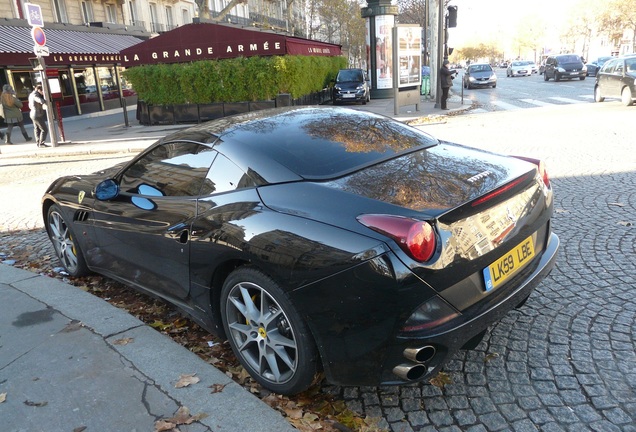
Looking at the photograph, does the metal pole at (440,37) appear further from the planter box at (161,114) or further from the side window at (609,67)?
the planter box at (161,114)

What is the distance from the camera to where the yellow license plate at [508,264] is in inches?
103

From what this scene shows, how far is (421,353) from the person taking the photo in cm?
238

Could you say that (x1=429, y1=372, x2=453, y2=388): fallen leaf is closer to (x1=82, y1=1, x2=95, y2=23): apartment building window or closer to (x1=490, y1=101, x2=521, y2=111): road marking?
(x1=490, y1=101, x2=521, y2=111): road marking

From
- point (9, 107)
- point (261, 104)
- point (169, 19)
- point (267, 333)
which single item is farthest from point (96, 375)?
point (169, 19)

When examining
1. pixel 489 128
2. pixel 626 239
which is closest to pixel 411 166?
pixel 626 239

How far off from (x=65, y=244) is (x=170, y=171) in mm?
1970

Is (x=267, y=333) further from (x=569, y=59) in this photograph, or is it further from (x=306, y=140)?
(x=569, y=59)

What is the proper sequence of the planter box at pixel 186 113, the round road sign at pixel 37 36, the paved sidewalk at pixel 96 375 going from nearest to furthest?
1. the paved sidewalk at pixel 96 375
2. the round road sign at pixel 37 36
3. the planter box at pixel 186 113

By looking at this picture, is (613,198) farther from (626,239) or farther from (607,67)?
(607,67)

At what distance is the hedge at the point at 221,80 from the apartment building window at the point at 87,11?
47.9ft

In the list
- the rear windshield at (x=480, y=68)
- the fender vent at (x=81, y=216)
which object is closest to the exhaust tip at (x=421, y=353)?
the fender vent at (x=81, y=216)

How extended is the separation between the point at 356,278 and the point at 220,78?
19.1m

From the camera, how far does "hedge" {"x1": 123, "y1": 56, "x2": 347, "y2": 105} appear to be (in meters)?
19.6

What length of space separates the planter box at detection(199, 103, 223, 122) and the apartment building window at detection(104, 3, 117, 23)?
63.7ft
